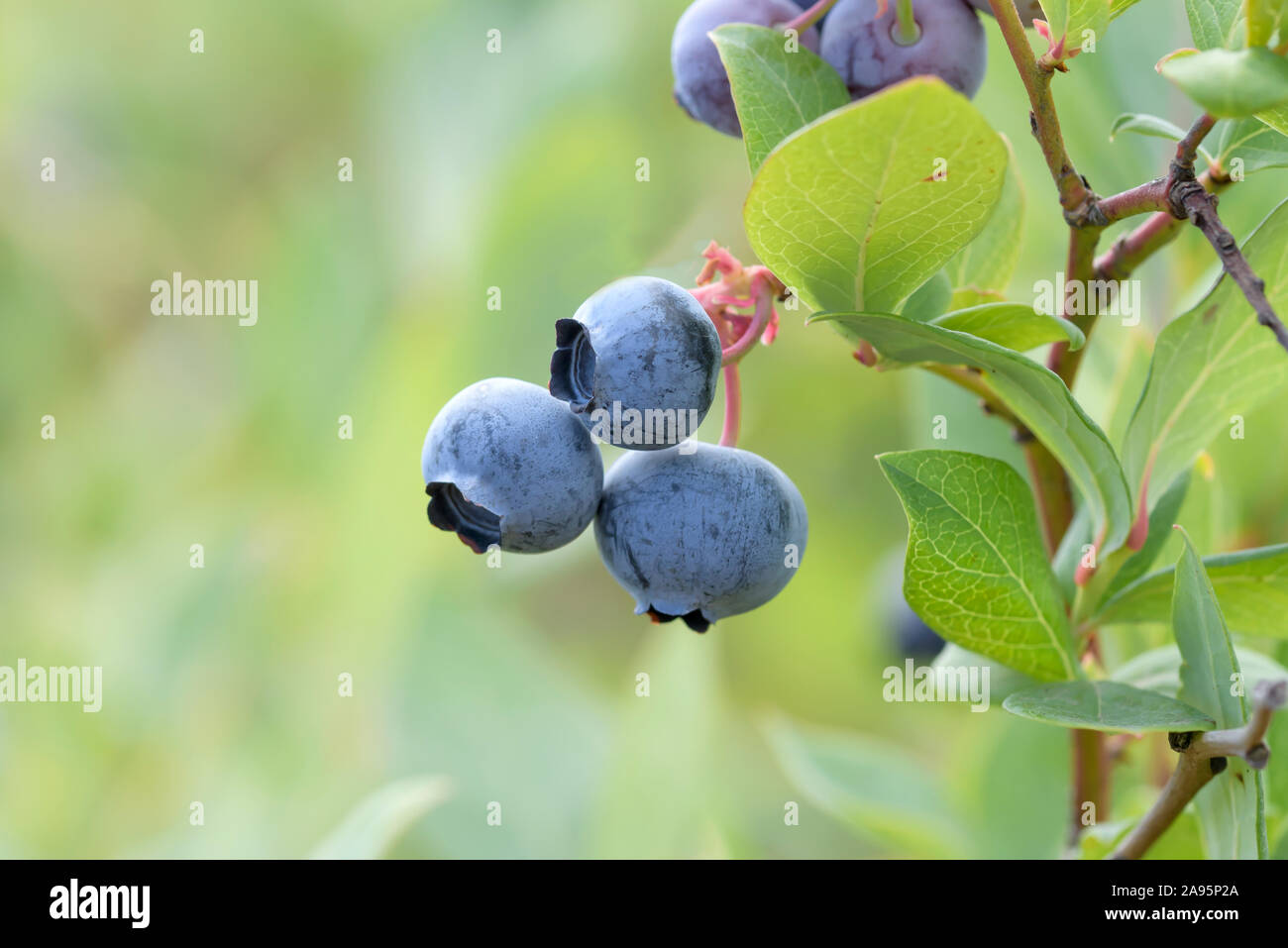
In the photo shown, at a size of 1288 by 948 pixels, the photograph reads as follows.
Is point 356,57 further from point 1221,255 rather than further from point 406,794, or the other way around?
point 1221,255

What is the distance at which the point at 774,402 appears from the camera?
7.60 feet

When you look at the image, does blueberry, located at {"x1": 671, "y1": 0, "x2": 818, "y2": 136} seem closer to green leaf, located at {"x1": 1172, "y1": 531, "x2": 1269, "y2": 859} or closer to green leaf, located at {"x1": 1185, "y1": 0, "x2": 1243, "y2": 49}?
green leaf, located at {"x1": 1185, "y1": 0, "x2": 1243, "y2": 49}

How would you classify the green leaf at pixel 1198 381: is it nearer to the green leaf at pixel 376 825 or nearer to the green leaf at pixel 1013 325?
the green leaf at pixel 1013 325

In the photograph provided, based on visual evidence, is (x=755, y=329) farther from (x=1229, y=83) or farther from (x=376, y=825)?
(x=376, y=825)

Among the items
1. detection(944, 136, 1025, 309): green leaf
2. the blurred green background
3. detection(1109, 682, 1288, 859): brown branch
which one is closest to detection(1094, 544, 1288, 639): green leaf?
detection(1109, 682, 1288, 859): brown branch

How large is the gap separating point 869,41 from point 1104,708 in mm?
423

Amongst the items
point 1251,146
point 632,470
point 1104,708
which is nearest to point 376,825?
point 632,470

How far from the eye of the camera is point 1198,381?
79 cm

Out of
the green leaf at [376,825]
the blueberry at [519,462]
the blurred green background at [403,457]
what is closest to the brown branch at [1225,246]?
the blueberry at [519,462]

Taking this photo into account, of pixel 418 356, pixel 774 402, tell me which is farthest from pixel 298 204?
pixel 774 402

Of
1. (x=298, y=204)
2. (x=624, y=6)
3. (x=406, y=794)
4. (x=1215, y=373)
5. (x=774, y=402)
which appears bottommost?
(x=406, y=794)

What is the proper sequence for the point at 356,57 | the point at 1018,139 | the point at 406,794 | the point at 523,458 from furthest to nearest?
1. the point at 356,57
2. the point at 1018,139
3. the point at 406,794
4. the point at 523,458

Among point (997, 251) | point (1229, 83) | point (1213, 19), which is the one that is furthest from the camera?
point (997, 251)

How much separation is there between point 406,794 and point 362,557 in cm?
80
